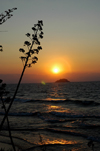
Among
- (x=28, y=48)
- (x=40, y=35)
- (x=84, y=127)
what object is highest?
(x=40, y=35)

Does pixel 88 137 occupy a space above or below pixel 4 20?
below

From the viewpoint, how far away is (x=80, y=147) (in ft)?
38.1

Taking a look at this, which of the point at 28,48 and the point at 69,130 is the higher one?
the point at 28,48

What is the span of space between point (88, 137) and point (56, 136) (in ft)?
8.76


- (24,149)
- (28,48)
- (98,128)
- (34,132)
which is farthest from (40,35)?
(98,128)

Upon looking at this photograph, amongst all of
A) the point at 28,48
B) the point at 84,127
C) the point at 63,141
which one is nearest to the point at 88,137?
the point at 63,141

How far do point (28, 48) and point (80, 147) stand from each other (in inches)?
381

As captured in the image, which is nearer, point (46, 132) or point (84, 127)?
point (46, 132)

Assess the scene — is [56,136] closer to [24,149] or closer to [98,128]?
[24,149]

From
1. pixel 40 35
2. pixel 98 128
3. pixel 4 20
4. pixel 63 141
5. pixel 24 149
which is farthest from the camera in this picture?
pixel 98 128

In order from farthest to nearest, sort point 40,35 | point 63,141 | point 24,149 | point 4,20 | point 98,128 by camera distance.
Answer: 1. point 98,128
2. point 63,141
3. point 24,149
4. point 40,35
5. point 4,20

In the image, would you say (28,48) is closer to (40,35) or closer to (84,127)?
(40,35)

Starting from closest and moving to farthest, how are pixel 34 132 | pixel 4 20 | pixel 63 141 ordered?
pixel 4 20, pixel 63 141, pixel 34 132

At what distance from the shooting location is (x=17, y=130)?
16.0 meters
